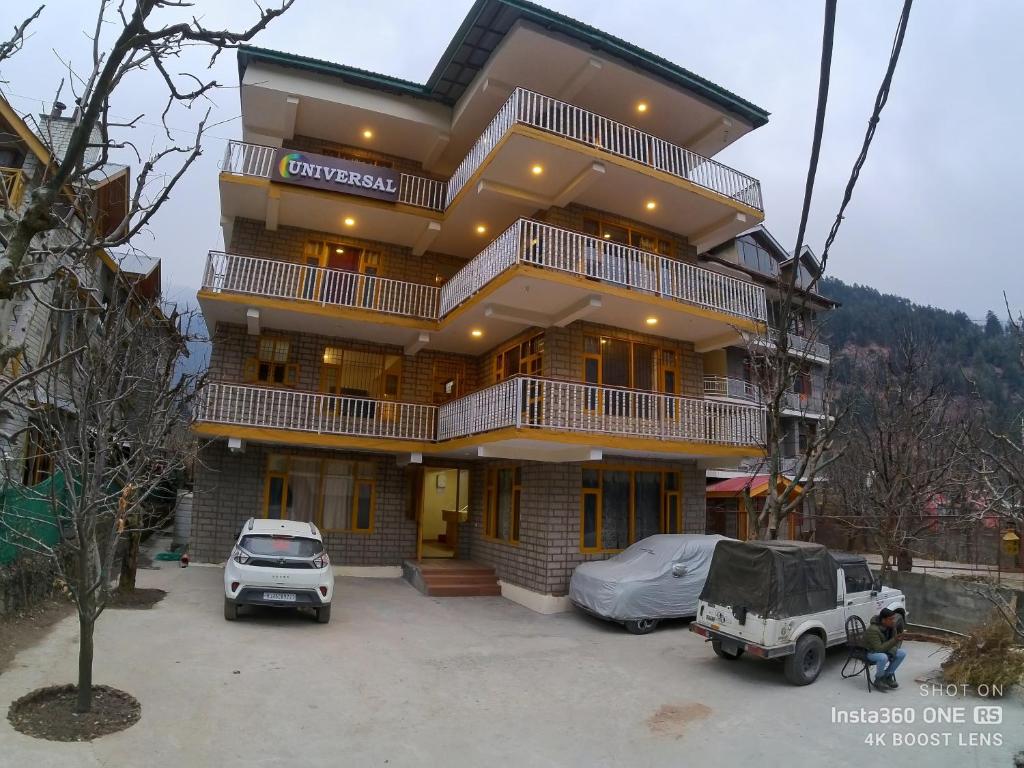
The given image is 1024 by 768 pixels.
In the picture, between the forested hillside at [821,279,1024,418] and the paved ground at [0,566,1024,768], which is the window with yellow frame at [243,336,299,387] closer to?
the paved ground at [0,566,1024,768]

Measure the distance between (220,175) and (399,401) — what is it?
7.19 metres

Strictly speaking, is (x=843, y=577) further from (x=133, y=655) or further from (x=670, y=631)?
(x=133, y=655)

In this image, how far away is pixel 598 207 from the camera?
15.1 meters

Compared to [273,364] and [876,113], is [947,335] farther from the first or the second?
[876,113]

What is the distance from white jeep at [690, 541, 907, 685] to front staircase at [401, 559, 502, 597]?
623 centimetres

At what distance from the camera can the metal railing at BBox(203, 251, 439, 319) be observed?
14680mm

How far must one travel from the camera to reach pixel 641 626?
434 inches

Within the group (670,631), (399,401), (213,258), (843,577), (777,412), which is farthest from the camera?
(399,401)

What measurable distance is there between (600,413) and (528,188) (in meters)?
5.75

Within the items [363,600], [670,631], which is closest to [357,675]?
[363,600]

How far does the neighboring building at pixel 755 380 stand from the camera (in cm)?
2445

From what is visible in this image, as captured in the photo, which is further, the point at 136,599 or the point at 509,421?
the point at 509,421

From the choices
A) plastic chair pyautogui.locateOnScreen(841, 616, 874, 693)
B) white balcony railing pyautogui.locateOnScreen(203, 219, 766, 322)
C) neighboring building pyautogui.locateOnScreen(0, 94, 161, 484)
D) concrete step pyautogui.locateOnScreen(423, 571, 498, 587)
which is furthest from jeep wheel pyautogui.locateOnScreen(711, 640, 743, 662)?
neighboring building pyautogui.locateOnScreen(0, 94, 161, 484)

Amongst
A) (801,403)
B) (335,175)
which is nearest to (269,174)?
(335,175)
